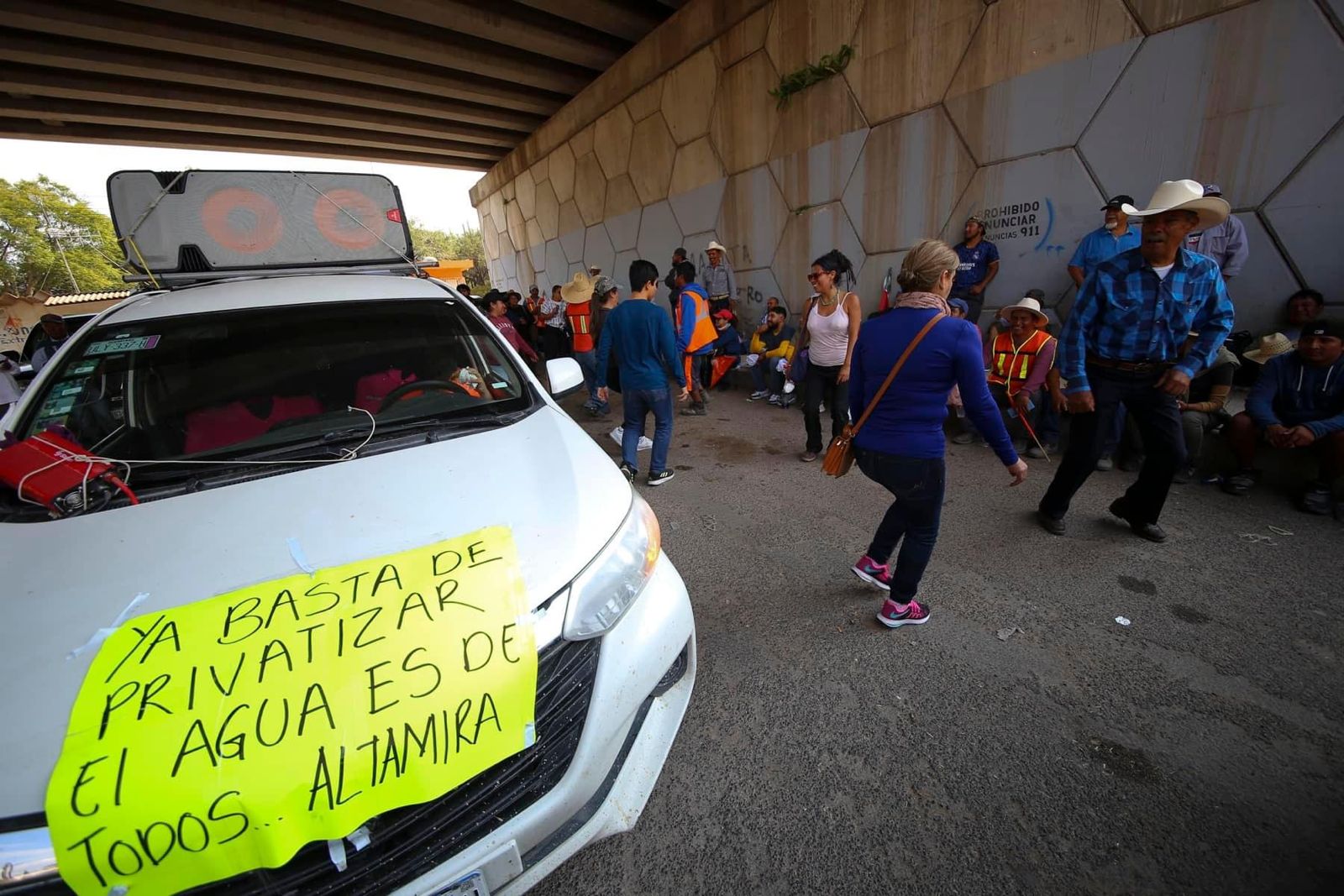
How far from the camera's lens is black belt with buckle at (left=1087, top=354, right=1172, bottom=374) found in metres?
2.38

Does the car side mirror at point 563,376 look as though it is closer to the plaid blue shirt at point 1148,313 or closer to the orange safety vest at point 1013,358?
the plaid blue shirt at point 1148,313

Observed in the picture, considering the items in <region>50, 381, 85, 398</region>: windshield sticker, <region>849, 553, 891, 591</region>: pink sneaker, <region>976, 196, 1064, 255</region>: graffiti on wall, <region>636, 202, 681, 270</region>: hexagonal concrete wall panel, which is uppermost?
<region>636, 202, 681, 270</region>: hexagonal concrete wall panel

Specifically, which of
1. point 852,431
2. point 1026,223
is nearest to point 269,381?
point 852,431

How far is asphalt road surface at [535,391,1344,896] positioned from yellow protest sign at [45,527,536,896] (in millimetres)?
744

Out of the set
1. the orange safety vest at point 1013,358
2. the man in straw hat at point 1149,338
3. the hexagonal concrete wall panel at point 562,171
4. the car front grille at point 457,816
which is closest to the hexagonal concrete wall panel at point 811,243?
the orange safety vest at point 1013,358

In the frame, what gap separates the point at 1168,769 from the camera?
1.49m

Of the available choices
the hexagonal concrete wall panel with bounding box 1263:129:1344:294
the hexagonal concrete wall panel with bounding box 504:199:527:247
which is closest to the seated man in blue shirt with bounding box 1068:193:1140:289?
the hexagonal concrete wall panel with bounding box 1263:129:1344:294

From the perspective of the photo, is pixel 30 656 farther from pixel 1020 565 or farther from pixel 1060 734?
pixel 1020 565

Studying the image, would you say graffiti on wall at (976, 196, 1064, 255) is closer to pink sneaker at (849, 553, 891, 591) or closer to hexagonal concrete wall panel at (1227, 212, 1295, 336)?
hexagonal concrete wall panel at (1227, 212, 1295, 336)

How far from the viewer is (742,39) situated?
620cm

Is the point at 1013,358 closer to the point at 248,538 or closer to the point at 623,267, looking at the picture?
the point at 248,538

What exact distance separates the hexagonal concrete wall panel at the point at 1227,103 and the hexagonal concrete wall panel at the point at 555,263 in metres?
10.0

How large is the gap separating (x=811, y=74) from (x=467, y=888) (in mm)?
7038

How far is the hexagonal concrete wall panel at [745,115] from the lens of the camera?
20.1 ft
